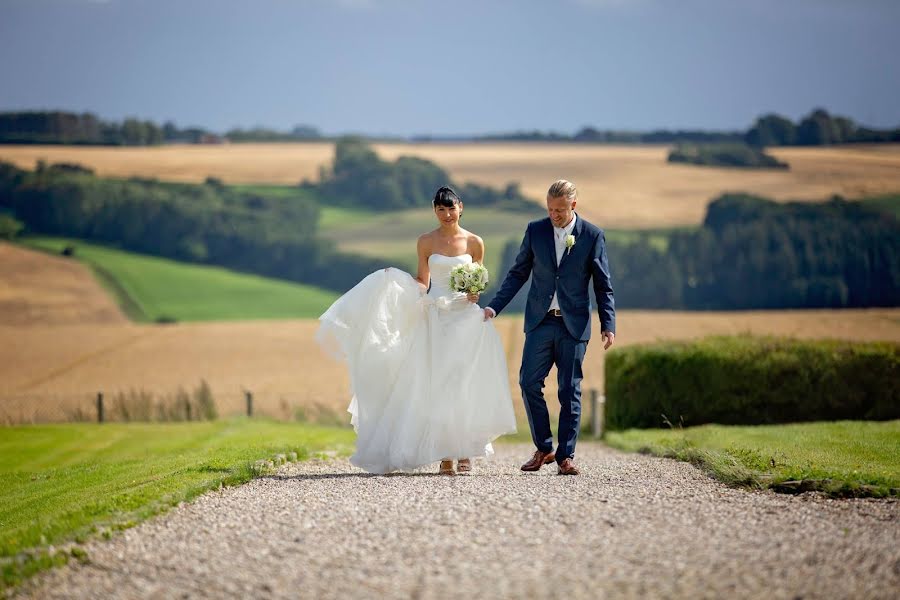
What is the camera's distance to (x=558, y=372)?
1077 centimetres

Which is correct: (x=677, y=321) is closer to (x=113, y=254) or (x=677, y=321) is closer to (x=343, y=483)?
(x=113, y=254)

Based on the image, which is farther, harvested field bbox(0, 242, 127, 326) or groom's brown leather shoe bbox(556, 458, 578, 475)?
harvested field bbox(0, 242, 127, 326)

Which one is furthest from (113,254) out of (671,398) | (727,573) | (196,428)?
(727,573)

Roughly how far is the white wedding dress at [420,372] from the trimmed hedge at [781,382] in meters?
8.49

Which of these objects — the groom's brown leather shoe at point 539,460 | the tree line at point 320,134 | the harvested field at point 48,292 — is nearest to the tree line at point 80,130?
the tree line at point 320,134

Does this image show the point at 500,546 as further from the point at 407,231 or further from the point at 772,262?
the point at 407,231

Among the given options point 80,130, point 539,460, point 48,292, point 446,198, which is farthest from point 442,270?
point 80,130

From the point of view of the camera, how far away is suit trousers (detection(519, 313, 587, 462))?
10.7 meters

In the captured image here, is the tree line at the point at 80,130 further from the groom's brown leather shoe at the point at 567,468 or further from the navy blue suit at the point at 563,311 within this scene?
the groom's brown leather shoe at the point at 567,468

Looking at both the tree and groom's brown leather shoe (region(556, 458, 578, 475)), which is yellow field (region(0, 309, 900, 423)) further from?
the tree

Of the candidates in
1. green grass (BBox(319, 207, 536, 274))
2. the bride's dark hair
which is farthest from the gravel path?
green grass (BBox(319, 207, 536, 274))

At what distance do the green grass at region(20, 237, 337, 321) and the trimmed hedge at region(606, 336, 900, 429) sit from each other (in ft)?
148

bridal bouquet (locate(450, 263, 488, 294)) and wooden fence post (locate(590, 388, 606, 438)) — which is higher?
bridal bouquet (locate(450, 263, 488, 294))

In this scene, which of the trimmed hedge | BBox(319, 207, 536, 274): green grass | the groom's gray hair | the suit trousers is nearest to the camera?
the groom's gray hair
